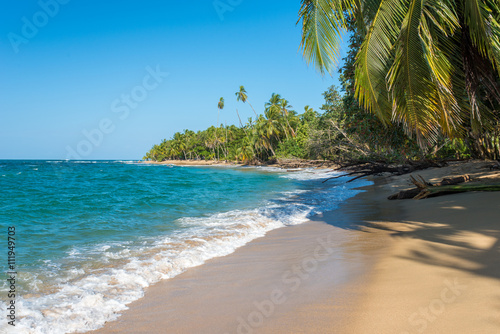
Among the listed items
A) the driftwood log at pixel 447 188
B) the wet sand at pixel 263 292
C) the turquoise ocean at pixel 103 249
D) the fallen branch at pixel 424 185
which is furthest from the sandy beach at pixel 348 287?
the fallen branch at pixel 424 185

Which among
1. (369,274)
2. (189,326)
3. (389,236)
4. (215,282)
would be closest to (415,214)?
(389,236)

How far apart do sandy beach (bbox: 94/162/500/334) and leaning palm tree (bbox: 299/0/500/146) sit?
1857mm

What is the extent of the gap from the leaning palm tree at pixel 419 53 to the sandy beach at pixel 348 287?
6.09 ft

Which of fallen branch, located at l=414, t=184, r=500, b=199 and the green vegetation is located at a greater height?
the green vegetation

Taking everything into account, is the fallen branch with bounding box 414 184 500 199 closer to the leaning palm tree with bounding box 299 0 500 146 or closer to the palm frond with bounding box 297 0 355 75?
the leaning palm tree with bounding box 299 0 500 146

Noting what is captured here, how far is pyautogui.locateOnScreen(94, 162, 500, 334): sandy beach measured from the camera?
97.6 inches

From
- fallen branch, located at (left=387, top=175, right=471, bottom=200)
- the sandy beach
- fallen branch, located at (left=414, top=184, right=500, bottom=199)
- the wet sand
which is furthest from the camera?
fallen branch, located at (left=387, top=175, right=471, bottom=200)

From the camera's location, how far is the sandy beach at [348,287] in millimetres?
2479

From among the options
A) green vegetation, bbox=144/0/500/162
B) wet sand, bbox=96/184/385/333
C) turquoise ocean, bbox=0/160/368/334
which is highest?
green vegetation, bbox=144/0/500/162

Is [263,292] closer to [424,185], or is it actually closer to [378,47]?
[378,47]

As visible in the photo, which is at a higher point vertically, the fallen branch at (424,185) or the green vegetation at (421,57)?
the green vegetation at (421,57)

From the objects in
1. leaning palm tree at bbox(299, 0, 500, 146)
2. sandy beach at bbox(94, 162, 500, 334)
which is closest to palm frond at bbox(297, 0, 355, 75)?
leaning palm tree at bbox(299, 0, 500, 146)

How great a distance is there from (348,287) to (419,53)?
3.96 meters

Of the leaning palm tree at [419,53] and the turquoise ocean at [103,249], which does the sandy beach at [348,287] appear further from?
the leaning palm tree at [419,53]
